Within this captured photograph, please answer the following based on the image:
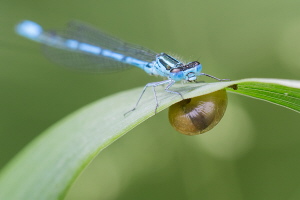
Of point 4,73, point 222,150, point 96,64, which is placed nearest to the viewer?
point 222,150

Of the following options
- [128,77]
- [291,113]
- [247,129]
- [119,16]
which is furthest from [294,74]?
[119,16]

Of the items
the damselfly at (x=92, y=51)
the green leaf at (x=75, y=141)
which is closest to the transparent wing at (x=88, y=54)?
the damselfly at (x=92, y=51)

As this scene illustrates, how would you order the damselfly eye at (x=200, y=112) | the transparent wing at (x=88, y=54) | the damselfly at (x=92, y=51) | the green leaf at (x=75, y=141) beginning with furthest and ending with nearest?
the transparent wing at (x=88, y=54) < the damselfly at (x=92, y=51) < the damselfly eye at (x=200, y=112) < the green leaf at (x=75, y=141)

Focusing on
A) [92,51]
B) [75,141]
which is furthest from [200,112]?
[92,51]

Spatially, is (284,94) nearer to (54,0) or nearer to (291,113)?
(291,113)

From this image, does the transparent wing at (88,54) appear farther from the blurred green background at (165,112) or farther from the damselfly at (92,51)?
the blurred green background at (165,112)

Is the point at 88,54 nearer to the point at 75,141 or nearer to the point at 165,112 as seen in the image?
the point at 165,112
